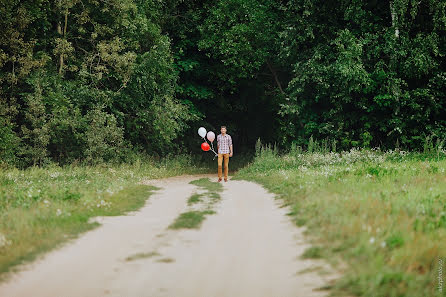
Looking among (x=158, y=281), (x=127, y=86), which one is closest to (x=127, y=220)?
(x=158, y=281)

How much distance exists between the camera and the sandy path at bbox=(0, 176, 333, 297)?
17.5 ft

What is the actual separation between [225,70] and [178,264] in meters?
24.4

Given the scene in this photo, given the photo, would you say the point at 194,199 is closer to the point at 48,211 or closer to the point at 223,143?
the point at 48,211

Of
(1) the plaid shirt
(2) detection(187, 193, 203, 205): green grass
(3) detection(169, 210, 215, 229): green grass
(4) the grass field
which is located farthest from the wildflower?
(1) the plaid shirt

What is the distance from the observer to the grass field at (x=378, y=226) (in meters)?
4.89

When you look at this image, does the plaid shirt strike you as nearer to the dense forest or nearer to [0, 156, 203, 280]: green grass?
[0, 156, 203, 280]: green grass

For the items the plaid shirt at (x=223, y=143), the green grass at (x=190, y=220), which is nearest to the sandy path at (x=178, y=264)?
the green grass at (x=190, y=220)

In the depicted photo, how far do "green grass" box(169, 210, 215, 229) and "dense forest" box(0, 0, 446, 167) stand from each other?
547 inches

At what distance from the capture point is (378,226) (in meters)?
6.52

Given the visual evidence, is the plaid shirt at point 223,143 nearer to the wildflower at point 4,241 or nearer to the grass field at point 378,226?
the grass field at point 378,226

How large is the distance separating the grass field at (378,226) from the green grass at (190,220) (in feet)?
6.03

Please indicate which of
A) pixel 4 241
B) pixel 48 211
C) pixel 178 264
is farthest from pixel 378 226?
pixel 48 211

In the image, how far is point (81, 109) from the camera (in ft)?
78.2

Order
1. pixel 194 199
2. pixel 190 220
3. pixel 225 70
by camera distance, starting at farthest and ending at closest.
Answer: pixel 225 70 → pixel 194 199 → pixel 190 220
